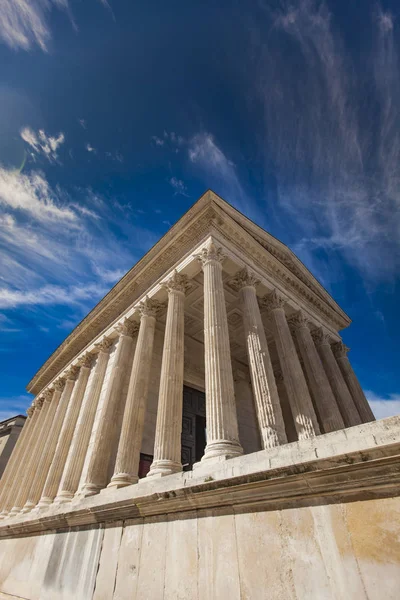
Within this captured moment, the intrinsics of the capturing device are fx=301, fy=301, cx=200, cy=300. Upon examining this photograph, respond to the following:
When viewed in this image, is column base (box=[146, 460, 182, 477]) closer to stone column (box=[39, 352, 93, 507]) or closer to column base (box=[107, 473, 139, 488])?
column base (box=[107, 473, 139, 488])

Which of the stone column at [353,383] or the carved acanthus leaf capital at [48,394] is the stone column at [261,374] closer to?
the stone column at [353,383]

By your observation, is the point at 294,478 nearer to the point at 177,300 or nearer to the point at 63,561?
the point at 63,561

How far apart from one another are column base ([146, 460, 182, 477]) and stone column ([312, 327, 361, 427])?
9.18m

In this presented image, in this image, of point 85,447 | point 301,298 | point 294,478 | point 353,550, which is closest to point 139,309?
point 85,447

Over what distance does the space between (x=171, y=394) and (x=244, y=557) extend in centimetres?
Result: 579

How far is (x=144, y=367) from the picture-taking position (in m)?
12.5

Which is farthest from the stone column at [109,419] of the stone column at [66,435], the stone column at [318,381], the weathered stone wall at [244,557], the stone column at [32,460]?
the stone column at [318,381]

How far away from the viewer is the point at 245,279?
12.9 meters

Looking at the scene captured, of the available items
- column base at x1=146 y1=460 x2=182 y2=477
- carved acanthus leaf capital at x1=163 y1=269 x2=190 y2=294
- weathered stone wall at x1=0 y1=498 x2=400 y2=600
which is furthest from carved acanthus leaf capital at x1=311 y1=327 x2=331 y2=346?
weathered stone wall at x1=0 y1=498 x2=400 y2=600

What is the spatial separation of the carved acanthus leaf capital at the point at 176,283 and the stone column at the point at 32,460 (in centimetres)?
1336

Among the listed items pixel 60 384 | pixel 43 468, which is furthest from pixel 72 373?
pixel 43 468

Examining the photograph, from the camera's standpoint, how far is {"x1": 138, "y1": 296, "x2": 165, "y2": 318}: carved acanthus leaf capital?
1426 centimetres

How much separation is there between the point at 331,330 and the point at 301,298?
3189 millimetres

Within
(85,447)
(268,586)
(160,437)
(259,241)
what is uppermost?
(259,241)
